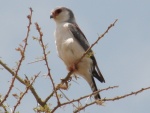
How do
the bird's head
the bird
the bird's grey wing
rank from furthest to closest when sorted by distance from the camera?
the bird's head → the bird's grey wing → the bird

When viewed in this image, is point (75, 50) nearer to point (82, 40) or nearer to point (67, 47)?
point (67, 47)

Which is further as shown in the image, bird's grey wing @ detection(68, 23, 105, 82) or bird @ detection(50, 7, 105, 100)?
bird's grey wing @ detection(68, 23, 105, 82)

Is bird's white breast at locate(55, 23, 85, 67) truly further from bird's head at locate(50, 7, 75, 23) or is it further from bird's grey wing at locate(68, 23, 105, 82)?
bird's head at locate(50, 7, 75, 23)

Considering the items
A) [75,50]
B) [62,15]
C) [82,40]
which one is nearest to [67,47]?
[75,50]

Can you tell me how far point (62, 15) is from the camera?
20.1 ft

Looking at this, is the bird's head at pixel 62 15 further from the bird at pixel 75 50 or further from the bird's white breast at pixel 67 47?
the bird's white breast at pixel 67 47

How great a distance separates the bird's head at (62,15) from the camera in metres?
6.04

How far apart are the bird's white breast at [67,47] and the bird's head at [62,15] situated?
61 centimetres

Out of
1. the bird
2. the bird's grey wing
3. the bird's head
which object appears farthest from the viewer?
the bird's head

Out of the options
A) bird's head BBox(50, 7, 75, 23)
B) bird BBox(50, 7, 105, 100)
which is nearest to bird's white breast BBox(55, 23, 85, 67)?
bird BBox(50, 7, 105, 100)

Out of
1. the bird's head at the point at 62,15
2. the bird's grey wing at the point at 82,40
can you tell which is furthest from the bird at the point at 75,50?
the bird's head at the point at 62,15

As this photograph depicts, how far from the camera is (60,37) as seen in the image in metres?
5.27

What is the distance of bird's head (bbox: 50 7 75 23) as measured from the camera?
238 inches

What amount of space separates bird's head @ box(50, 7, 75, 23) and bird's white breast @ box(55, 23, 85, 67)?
23.9 inches
